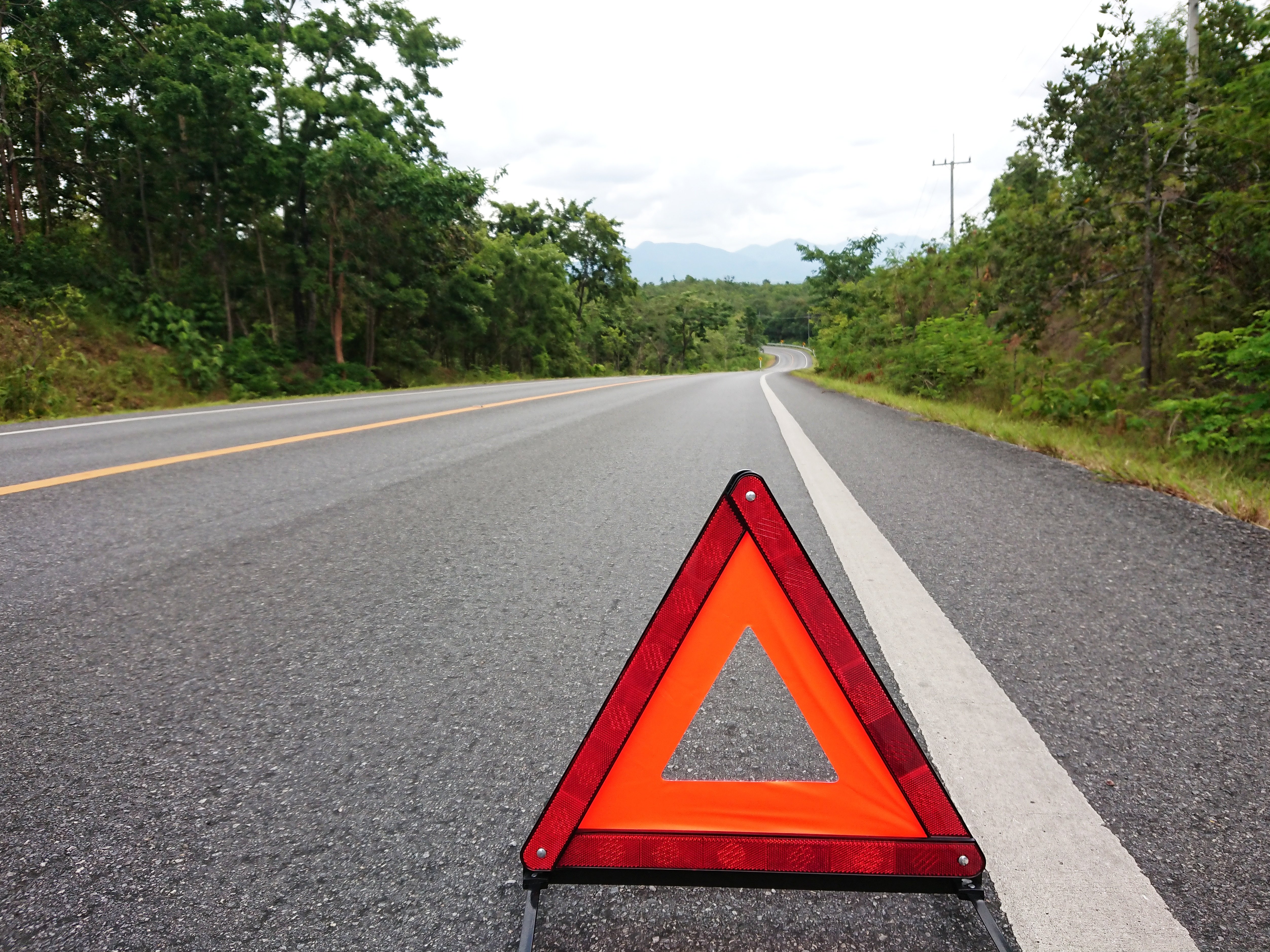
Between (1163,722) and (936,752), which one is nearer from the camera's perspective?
(936,752)

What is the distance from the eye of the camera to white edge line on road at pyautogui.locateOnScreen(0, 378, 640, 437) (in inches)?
296

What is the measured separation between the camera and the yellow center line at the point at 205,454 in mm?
4227

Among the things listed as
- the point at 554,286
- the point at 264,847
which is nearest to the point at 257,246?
the point at 554,286

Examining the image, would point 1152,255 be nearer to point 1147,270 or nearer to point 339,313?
point 1147,270

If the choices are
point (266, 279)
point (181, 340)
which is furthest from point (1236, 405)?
point (266, 279)

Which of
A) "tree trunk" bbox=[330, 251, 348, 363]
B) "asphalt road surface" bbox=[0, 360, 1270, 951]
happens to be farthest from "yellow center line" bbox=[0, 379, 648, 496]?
"tree trunk" bbox=[330, 251, 348, 363]

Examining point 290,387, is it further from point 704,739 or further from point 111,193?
point 704,739

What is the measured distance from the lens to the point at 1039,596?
2334 mm

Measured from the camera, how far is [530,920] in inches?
38.9

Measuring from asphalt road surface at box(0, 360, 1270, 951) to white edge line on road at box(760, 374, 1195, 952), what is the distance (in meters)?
0.03

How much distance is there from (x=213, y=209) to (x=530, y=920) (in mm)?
28737

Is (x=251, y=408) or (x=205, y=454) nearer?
(x=205, y=454)

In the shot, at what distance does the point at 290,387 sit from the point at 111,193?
8.40 metres

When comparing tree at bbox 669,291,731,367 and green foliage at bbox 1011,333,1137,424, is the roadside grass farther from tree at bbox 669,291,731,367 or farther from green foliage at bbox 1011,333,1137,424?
tree at bbox 669,291,731,367
